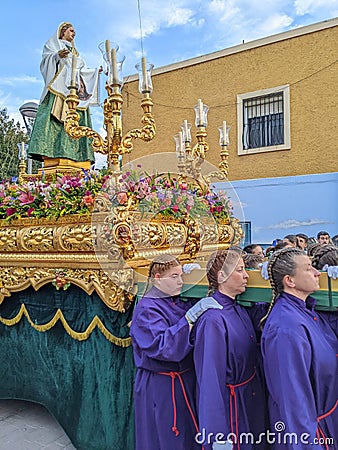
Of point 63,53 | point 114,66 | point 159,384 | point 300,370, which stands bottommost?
point 159,384

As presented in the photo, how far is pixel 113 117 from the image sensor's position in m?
3.06

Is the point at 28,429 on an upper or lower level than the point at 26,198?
lower

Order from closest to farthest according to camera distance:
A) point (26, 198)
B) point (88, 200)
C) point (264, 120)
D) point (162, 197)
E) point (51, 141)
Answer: point (88, 200), point (162, 197), point (26, 198), point (51, 141), point (264, 120)

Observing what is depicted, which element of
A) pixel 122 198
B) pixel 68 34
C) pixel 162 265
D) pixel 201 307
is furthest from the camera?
pixel 68 34

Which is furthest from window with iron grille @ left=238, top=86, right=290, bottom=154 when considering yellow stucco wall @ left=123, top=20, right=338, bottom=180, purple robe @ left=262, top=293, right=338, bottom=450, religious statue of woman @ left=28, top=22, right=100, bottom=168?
purple robe @ left=262, top=293, right=338, bottom=450

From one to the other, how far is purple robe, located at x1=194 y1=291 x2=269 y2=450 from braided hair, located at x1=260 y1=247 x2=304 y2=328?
220 millimetres

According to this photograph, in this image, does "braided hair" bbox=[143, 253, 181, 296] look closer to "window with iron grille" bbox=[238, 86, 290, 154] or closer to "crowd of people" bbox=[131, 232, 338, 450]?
"crowd of people" bbox=[131, 232, 338, 450]

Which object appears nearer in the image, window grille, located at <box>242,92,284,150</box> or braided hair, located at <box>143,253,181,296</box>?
braided hair, located at <box>143,253,181,296</box>

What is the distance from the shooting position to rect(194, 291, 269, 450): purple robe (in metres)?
2.03

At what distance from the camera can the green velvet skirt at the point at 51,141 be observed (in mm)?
4230

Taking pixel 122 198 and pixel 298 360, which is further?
pixel 122 198

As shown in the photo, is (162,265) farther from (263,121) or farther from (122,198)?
(263,121)

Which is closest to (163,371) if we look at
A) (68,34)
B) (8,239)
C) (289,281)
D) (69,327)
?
(289,281)

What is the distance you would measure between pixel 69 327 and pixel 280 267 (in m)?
1.74
